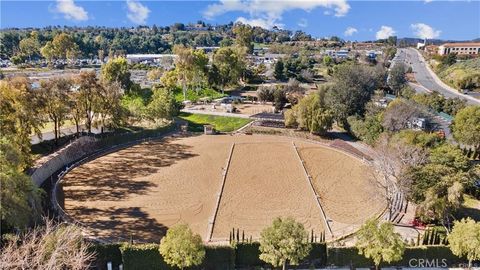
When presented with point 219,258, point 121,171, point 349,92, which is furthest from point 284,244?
point 349,92

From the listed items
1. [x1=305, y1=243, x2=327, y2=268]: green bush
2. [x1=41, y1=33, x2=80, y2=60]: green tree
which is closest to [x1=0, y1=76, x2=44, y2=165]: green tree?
[x1=305, y1=243, x2=327, y2=268]: green bush

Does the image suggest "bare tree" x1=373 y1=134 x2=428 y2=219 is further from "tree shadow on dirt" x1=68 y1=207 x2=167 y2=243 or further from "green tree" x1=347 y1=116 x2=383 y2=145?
"tree shadow on dirt" x1=68 y1=207 x2=167 y2=243

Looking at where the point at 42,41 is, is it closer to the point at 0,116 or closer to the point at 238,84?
the point at 238,84

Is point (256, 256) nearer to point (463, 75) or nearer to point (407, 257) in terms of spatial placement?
point (407, 257)

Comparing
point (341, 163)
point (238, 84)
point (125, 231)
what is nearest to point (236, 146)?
point (341, 163)

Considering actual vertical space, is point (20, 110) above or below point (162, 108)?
above

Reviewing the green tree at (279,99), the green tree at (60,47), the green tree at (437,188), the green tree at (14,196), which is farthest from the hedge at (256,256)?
the green tree at (60,47)
